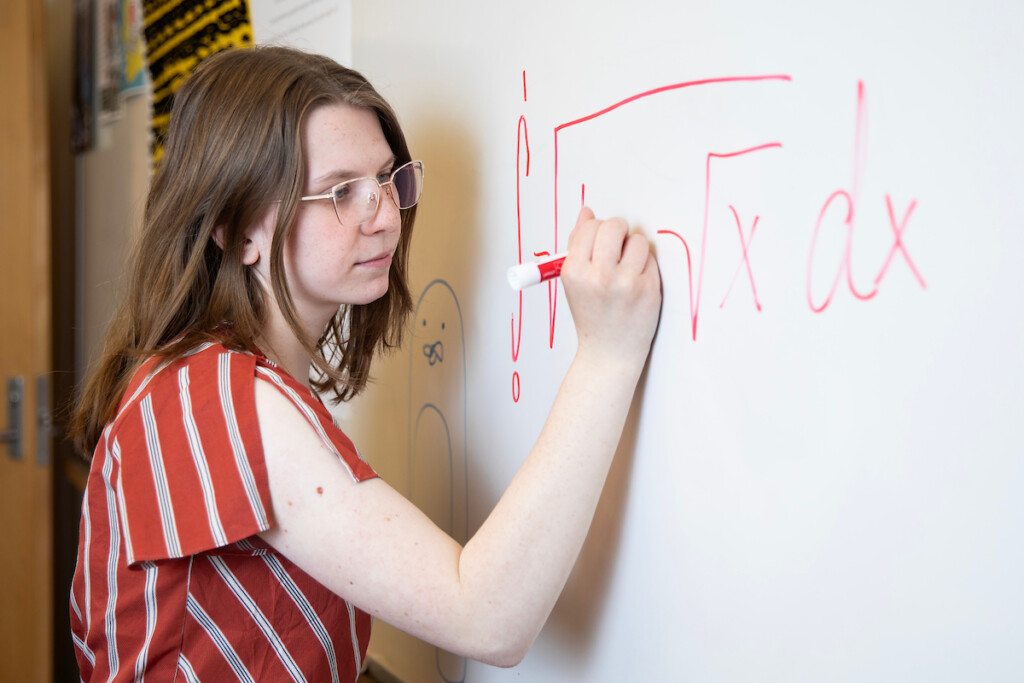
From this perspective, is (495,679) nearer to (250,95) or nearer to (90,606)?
(90,606)

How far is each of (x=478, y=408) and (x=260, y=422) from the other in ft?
0.94

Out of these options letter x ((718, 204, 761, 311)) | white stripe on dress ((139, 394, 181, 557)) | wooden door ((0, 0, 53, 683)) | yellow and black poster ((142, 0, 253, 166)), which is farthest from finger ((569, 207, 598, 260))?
wooden door ((0, 0, 53, 683))

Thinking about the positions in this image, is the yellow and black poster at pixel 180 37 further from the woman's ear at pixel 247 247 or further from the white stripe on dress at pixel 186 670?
the white stripe on dress at pixel 186 670

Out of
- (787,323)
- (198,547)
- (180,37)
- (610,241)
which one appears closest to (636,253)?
(610,241)

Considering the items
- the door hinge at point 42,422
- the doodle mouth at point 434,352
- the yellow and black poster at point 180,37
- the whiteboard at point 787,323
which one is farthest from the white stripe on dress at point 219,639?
the door hinge at point 42,422

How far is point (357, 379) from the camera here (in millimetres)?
881

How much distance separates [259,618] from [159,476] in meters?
0.14

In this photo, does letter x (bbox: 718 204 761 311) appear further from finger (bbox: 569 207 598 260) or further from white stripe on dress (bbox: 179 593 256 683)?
white stripe on dress (bbox: 179 593 256 683)

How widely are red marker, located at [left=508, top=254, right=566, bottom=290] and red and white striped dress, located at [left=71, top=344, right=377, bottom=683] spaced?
0.57ft

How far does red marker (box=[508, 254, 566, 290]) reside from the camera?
1.86ft

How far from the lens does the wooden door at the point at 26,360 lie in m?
1.64

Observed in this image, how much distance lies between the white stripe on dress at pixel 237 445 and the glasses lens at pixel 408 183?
0.76 ft

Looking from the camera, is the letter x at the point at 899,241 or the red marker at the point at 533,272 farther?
the red marker at the point at 533,272

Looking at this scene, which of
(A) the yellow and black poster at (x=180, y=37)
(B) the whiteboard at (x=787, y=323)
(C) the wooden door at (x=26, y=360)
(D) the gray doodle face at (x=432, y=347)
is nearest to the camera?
(B) the whiteboard at (x=787, y=323)
